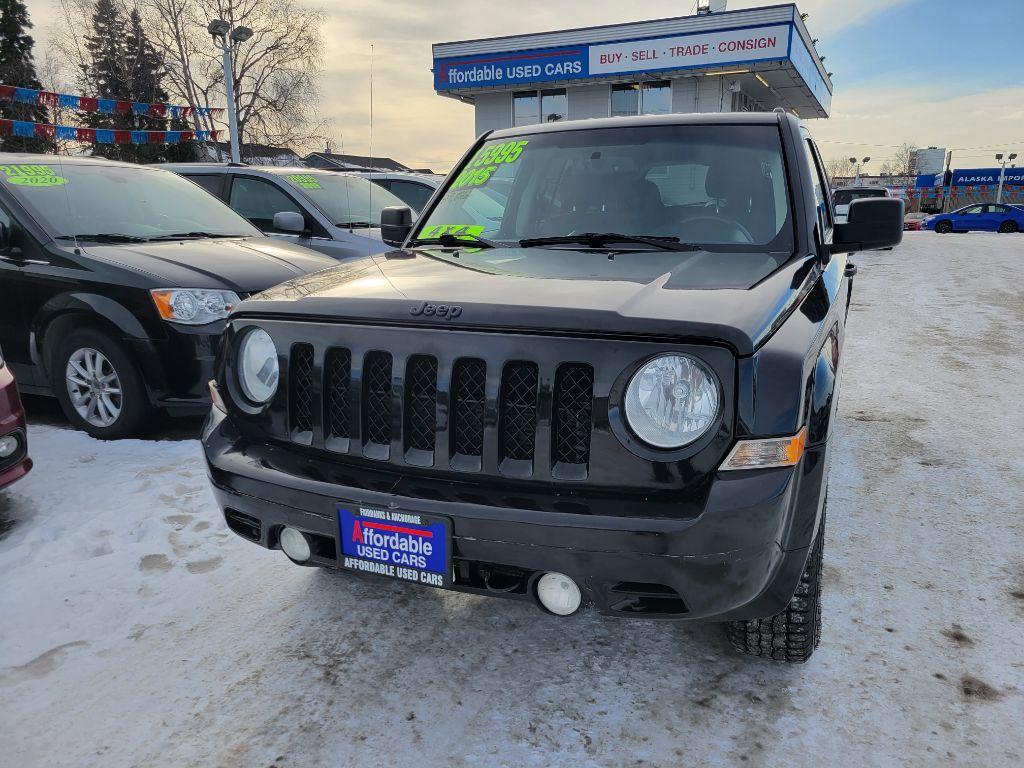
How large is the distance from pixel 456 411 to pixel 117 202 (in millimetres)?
4383

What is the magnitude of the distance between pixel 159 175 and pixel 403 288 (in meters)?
4.51

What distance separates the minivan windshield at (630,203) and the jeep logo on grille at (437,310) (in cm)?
45

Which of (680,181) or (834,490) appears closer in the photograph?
(680,181)

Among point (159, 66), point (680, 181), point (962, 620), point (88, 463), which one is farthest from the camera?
point (159, 66)

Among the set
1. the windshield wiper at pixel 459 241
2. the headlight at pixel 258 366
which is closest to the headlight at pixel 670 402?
the headlight at pixel 258 366

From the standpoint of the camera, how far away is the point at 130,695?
2.22 m

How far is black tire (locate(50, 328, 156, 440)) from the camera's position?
432 centimetres

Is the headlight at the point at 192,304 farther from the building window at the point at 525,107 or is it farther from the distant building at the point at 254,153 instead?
the distant building at the point at 254,153

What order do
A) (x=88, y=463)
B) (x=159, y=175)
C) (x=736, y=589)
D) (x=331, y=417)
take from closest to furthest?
(x=736, y=589)
(x=331, y=417)
(x=88, y=463)
(x=159, y=175)

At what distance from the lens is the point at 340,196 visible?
7445 mm

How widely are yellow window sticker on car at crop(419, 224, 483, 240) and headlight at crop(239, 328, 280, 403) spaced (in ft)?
3.68

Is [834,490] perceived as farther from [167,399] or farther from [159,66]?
[159,66]

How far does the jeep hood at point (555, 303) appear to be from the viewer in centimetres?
179

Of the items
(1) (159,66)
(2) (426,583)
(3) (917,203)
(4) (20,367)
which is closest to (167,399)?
(4) (20,367)
